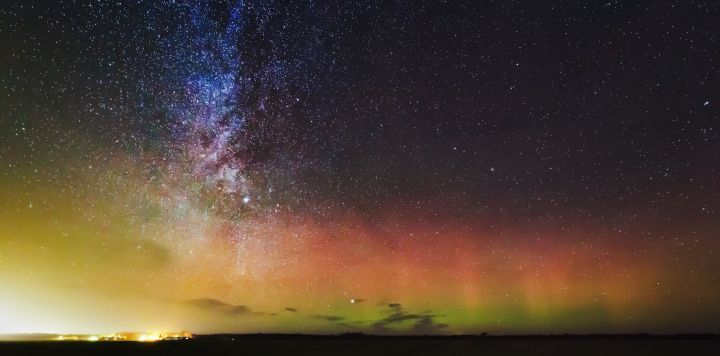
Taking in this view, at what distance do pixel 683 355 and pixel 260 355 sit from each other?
1941 inches

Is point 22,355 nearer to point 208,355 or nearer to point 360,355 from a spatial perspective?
point 208,355

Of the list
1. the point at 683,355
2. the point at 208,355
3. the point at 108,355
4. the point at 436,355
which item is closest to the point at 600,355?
the point at 683,355

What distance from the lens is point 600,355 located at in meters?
50.6

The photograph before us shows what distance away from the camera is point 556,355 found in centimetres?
5100

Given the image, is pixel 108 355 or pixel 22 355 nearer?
pixel 22 355

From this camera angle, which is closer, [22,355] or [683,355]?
[22,355]

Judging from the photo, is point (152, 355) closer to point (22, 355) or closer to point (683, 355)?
point (22, 355)

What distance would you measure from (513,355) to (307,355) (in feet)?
76.0

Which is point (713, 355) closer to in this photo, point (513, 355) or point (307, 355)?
point (513, 355)

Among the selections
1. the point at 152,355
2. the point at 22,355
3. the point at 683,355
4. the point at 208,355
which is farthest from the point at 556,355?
the point at 22,355

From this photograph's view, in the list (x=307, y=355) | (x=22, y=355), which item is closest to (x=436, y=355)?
(x=307, y=355)

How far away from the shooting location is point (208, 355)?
158ft

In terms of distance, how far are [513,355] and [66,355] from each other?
4956 cm

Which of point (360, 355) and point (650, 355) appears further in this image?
point (650, 355)
